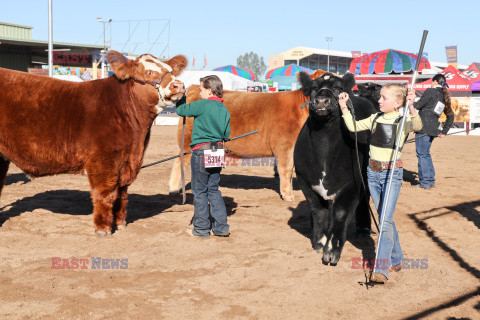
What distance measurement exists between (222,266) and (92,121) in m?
2.10

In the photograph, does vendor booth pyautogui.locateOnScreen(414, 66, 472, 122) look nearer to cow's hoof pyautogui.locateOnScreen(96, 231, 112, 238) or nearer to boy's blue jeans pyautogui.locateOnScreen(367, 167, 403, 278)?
boy's blue jeans pyautogui.locateOnScreen(367, 167, 403, 278)

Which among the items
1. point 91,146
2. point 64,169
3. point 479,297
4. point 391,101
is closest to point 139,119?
point 91,146

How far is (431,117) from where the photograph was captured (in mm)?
8336

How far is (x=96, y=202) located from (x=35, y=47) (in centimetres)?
3164

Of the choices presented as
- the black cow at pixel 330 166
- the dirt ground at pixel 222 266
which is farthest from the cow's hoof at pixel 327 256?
the dirt ground at pixel 222 266

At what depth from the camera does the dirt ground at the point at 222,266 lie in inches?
136

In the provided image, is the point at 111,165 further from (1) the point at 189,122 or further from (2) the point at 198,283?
(1) the point at 189,122

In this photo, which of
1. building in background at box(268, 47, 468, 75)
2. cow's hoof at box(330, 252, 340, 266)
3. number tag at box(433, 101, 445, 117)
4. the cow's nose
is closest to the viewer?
the cow's nose

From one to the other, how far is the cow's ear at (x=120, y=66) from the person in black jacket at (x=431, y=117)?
5.32m

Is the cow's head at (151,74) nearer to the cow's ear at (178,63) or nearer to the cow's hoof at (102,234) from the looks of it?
the cow's ear at (178,63)

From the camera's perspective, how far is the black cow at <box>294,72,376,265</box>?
4.41 m

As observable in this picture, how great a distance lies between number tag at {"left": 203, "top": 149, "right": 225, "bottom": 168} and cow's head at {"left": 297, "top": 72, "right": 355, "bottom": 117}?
116cm

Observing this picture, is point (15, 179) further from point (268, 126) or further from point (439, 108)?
point (439, 108)

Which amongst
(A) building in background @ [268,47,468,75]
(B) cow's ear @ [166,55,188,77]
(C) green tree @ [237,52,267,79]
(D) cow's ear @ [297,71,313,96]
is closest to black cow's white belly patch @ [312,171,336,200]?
(D) cow's ear @ [297,71,313,96]
